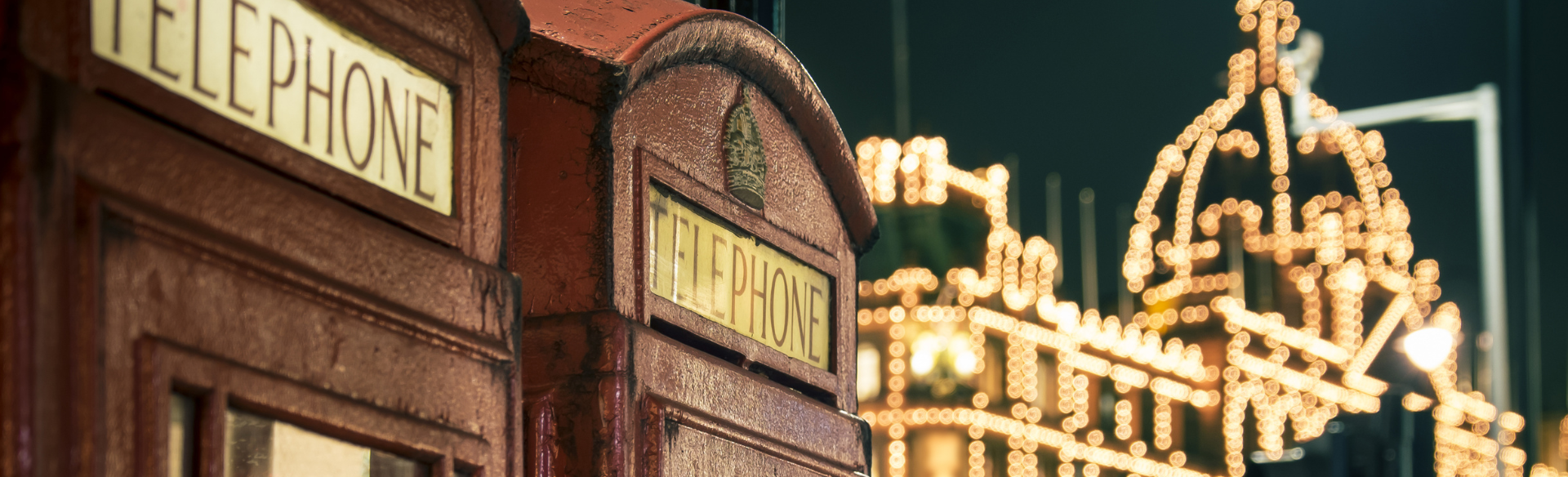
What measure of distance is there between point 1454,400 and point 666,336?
90.4ft

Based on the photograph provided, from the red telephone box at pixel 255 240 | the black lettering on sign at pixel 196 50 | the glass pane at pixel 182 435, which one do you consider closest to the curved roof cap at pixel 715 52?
the red telephone box at pixel 255 240

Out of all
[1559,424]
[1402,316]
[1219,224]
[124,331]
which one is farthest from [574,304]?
[1559,424]

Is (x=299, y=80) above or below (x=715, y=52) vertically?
below

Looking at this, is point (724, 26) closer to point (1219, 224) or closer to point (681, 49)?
point (681, 49)

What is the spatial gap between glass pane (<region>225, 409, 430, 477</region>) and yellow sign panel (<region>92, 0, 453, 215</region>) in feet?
1.07

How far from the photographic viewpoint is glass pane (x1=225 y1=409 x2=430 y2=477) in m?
1.68

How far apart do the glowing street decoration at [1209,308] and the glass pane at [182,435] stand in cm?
2422

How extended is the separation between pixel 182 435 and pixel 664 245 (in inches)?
50.6

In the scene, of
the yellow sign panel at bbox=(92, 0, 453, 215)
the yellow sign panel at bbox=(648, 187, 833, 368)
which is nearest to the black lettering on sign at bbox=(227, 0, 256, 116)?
the yellow sign panel at bbox=(92, 0, 453, 215)

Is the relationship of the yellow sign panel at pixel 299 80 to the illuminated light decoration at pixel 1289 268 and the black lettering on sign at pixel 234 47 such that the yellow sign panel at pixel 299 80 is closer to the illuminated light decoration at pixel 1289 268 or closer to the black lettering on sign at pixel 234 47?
the black lettering on sign at pixel 234 47

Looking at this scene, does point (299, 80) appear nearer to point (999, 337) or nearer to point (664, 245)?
point (664, 245)

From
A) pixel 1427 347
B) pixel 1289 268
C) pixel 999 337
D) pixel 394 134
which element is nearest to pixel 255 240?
pixel 394 134

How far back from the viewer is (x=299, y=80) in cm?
186

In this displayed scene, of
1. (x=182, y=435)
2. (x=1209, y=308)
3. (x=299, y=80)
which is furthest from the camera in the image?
(x=1209, y=308)
